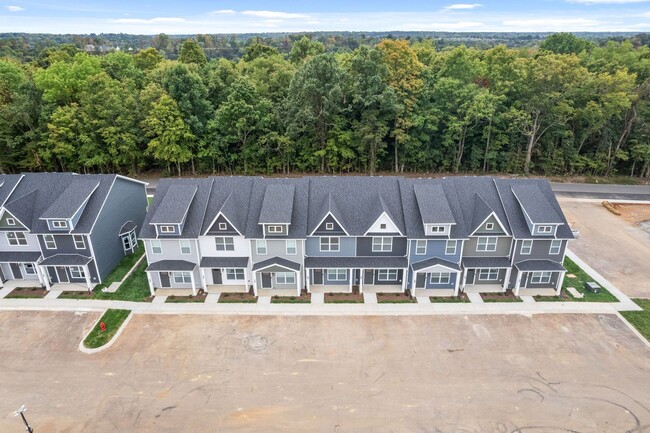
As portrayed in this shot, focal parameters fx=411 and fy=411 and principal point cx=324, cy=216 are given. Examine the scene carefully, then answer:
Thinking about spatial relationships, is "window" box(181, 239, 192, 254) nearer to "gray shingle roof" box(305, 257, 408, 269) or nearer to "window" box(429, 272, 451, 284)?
"gray shingle roof" box(305, 257, 408, 269)

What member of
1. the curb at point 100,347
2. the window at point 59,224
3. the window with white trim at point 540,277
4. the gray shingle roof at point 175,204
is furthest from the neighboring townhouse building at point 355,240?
the window at point 59,224

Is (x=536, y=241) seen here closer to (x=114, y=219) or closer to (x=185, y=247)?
(x=185, y=247)

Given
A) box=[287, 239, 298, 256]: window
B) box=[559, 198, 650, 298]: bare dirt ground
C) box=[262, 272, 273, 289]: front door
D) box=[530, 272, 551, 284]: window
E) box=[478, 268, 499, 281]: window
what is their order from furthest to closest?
box=[559, 198, 650, 298]: bare dirt ground, box=[478, 268, 499, 281]: window, box=[530, 272, 551, 284]: window, box=[262, 272, 273, 289]: front door, box=[287, 239, 298, 256]: window

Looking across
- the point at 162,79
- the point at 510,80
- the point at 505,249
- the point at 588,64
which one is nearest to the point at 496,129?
the point at 510,80

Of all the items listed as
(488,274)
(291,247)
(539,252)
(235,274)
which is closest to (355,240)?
(291,247)

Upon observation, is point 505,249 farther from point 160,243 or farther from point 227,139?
point 227,139

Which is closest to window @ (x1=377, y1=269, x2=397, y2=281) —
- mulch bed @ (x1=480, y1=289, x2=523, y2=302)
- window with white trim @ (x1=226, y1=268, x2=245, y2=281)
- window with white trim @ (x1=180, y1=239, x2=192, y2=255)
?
mulch bed @ (x1=480, y1=289, x2=523, y2=302)
